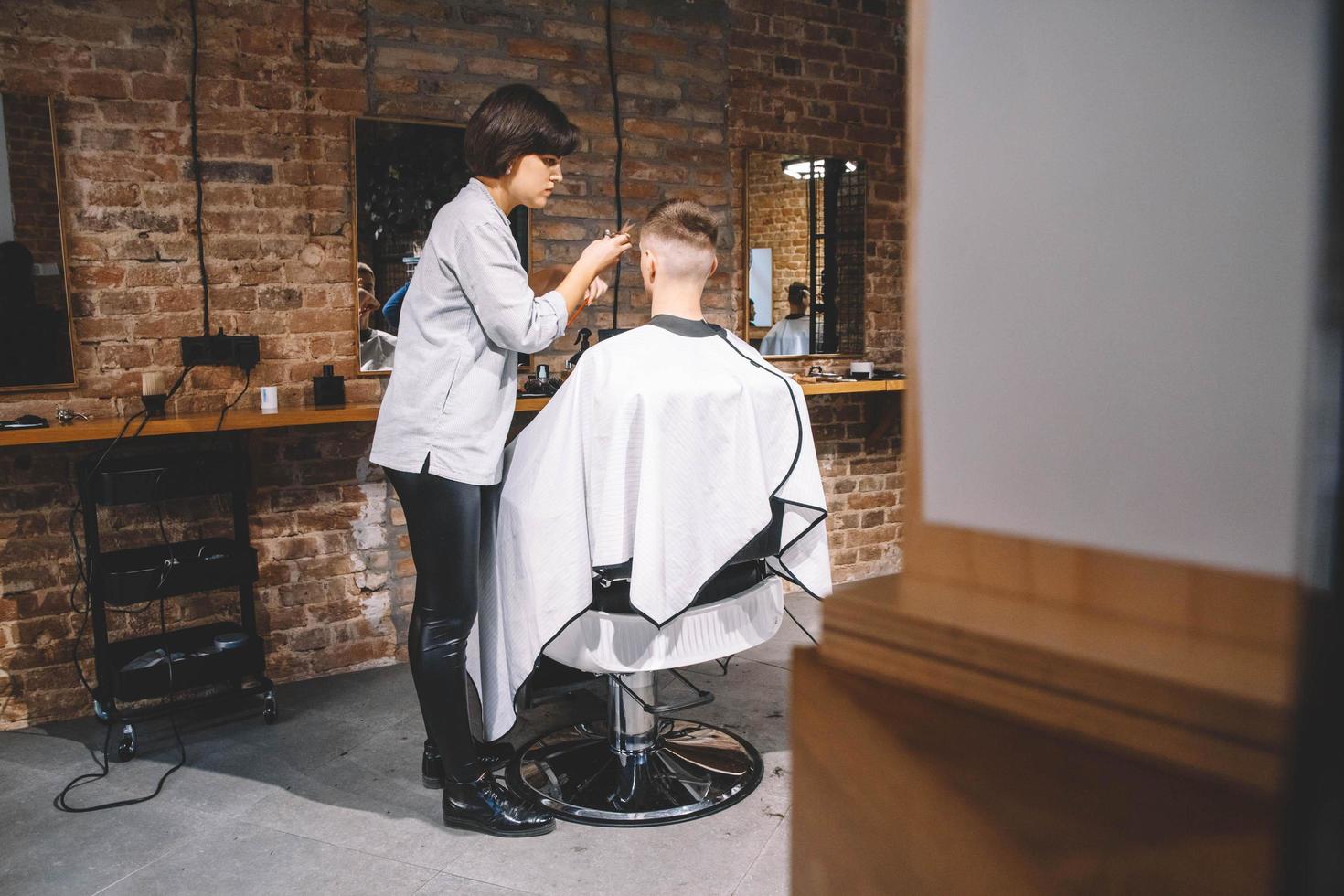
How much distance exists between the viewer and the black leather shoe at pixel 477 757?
2453mm

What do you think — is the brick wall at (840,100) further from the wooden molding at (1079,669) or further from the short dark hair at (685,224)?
the wooden molding at (1079,669)

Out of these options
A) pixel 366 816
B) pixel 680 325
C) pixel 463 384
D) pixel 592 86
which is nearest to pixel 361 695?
pixel 366 816

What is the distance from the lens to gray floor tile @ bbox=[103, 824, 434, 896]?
6.51ft

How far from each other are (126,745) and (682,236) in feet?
6.68

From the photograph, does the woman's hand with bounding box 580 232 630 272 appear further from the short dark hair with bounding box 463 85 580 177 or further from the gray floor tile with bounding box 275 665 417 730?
the gray floor tile with bounding box 275 665 417 730

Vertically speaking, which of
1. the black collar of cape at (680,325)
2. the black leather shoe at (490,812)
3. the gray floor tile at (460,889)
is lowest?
the gray floor tile at (460,889)

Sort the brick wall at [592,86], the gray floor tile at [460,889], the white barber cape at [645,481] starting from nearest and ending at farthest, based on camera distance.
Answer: the gray floor tile at [460,889] < the white barber cape at [645,481] < the brick wall at [592,86]

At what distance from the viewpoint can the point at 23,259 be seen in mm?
2717

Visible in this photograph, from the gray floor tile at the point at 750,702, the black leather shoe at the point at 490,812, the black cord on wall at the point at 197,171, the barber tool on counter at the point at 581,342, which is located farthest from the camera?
the barber tool on counter at the point at 581,342

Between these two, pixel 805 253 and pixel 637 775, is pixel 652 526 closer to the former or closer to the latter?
pixel 637 775

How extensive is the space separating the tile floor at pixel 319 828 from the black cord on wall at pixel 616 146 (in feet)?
5.06

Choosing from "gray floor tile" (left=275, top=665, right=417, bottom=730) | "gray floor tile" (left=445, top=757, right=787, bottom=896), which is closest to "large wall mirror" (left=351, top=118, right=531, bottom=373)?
"gray floor tile" (left=275, top=665, right=417, bottom=730)

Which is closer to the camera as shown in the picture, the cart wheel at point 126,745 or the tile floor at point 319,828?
the tile floor at point 319,828

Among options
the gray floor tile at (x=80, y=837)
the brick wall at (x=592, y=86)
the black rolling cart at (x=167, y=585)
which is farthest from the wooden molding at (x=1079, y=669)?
the brick wall at (x=592, y=86)
